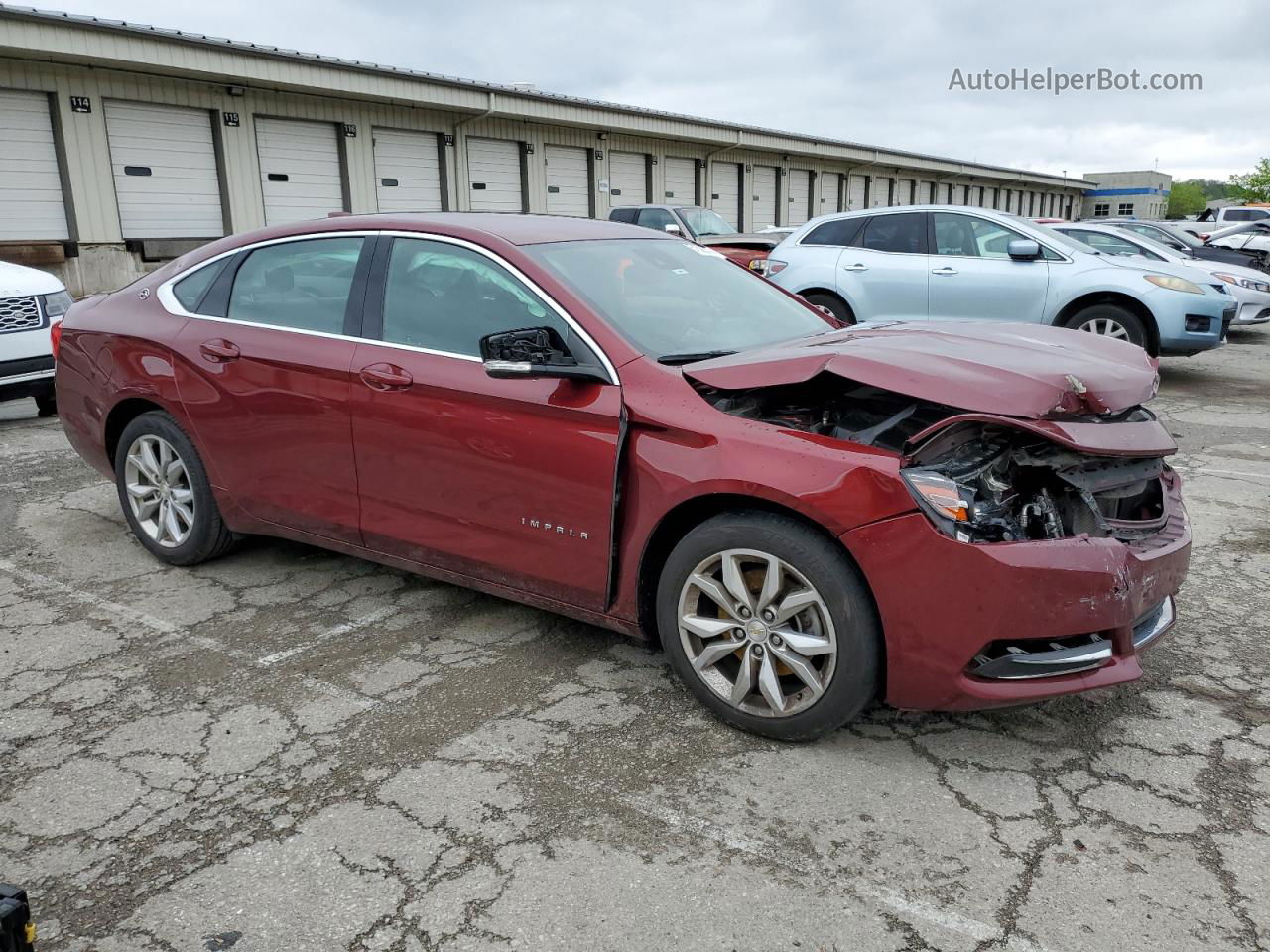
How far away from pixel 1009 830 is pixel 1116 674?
22.2 inches

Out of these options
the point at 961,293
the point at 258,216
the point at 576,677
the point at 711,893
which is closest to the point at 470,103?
the point at 258,216

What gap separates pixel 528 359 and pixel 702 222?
14574 mm

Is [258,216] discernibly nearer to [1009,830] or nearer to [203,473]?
[203,473]

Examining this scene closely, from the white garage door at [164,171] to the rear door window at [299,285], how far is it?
1370cm

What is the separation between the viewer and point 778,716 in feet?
9.86

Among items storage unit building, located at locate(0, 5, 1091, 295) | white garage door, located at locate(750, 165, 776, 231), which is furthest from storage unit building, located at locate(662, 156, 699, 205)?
white garage door, located at locate(750, 165, 776, 231)

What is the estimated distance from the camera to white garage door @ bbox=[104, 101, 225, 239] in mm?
15758

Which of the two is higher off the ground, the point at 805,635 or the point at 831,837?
the point at 805,635

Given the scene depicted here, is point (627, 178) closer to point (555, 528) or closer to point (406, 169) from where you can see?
point (406, 169)

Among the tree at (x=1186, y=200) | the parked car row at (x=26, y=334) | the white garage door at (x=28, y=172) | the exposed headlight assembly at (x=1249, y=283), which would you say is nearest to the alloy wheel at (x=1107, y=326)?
the exposed headlight assembly at (x=1249, y=283)

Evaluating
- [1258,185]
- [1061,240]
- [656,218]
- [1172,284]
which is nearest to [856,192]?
[656,218]

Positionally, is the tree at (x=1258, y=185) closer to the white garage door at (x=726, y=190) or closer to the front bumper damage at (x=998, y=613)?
the white garage door at (x=726, y=190)

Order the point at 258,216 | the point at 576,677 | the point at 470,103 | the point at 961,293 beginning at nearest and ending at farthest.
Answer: the point at 576,677, the point at 961,293, the point at 258,216, the point at 470,103

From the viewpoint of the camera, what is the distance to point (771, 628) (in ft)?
9.71
